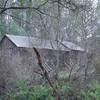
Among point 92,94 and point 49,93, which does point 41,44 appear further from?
point 92,94

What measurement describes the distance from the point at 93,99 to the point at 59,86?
158 cm

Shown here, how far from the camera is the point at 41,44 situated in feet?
55.6

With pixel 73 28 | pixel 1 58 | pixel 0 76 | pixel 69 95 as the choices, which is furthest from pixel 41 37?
pixel 69 95

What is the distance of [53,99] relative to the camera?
8.23 m

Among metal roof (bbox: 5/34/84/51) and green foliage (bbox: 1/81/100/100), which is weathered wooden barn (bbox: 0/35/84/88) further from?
green foliage (bbox: 1/81/100/100)

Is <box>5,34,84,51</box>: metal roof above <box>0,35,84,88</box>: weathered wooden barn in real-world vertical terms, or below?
above

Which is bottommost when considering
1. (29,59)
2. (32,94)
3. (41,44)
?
(32,94)

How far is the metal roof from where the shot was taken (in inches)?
628

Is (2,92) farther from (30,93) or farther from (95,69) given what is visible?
(95,69)

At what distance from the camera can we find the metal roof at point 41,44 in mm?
15961

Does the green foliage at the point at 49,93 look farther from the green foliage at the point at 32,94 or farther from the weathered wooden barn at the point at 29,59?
the weathered wooden barn at the point at 29,59

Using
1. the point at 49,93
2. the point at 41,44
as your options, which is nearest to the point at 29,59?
the point at 41,44

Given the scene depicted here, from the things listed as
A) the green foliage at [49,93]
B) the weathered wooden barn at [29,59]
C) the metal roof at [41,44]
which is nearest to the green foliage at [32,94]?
the green foliage at [49,93]

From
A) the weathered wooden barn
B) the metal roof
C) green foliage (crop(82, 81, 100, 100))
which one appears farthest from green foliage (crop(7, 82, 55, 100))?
the metal roof
